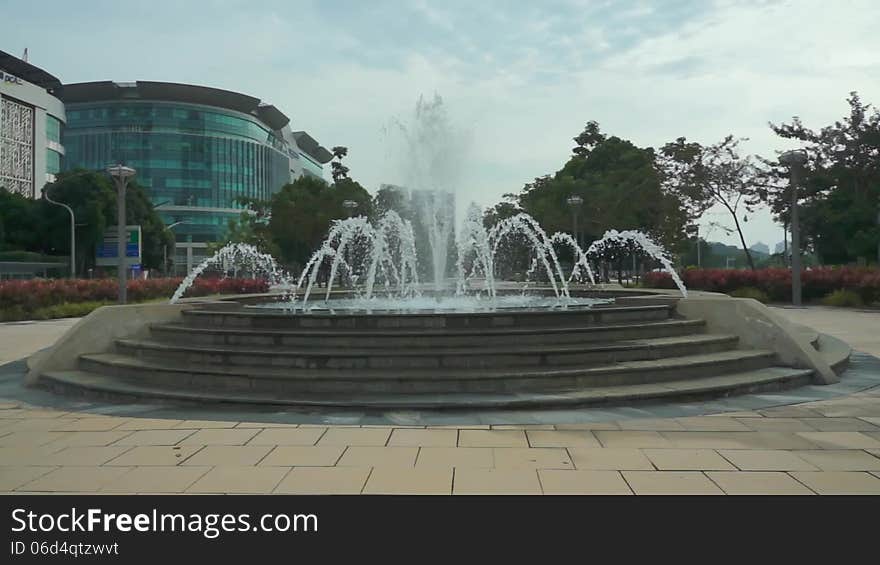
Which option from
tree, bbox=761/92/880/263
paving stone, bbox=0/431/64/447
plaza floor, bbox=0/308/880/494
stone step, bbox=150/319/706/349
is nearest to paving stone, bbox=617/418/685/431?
plaza floor, bbox=0/308/880/494

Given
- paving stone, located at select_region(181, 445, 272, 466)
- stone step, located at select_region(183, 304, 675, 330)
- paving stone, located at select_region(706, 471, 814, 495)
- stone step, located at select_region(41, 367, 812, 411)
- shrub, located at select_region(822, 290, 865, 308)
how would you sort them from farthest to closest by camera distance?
1. shrub, located at select_region(822, 290, 865, 308)
2. stone step, located at select_region(183, 304, 675, 330)
3. stone step, located at select_region(41, 367, 812, 411)
4. paving stone, located at select_region(181, 445, 272, 466)
5. paving stone, located at select_region(706, 471, 814, 495)

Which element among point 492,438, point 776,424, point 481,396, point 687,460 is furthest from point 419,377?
point 776,424

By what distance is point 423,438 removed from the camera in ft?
18.2

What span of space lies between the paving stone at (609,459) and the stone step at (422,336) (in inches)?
108

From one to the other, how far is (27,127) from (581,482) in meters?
80.2

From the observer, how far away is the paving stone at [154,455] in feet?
16.3

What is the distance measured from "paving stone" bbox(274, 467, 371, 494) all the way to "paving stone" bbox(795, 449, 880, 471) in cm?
344

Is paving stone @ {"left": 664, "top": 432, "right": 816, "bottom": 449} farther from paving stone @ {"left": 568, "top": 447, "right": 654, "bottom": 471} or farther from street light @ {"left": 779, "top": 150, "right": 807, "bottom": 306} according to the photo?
street light @ {"left": 779, "top": 150, "right": 807, "bottom": 306}

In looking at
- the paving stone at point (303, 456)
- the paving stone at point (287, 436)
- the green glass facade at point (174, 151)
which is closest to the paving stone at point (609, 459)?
the paving stone at point (303, 456)

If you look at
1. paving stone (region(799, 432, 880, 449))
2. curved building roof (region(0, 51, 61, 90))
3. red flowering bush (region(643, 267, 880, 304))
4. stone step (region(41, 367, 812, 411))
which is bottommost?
paving stone (region(799, 432, 880, 449))

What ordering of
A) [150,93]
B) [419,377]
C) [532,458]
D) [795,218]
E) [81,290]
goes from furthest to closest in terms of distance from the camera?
[150,93] → [81,290] → [795,218] → [419,377] → [532,458]

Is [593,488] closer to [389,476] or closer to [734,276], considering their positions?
[389,476]

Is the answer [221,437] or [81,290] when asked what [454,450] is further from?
[81,290]

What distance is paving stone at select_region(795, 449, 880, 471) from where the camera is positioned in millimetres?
4734
